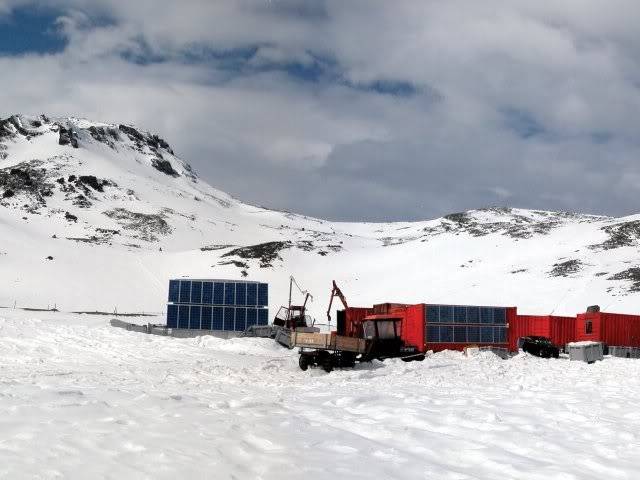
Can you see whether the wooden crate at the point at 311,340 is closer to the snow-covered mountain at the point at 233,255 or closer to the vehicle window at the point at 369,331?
the vehicle window at the point at 369,331

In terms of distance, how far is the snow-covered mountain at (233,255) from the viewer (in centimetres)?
5238

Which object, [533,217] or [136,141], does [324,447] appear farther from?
[136,141]

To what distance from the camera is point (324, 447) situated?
8852 millimetres

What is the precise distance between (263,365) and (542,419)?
39.7 feet

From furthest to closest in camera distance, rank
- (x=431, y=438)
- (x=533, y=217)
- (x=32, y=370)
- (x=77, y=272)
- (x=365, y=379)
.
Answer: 1. (x=533, y=217)
2. (x=77, y=272)
3. (x=365, y=379)
4. (x=32, y=370)
5. (x=431, y=438)

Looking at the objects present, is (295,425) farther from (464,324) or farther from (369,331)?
(464,324)

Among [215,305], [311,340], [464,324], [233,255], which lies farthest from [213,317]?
[233,255]

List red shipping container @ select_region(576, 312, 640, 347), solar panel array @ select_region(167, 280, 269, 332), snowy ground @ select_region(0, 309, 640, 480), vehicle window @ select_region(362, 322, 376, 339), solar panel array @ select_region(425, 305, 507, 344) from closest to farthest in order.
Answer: snowy ground @ select_region(0, 309, 640, 480)
vehicle window @ select_region(362, 322, 376, 339)
solar panel array @ select_region(425, 305, 507, 344)
solar panel array @ select_region(167, 280, 269, 332)
red shipping container @ select_region(576, 312, 640, 347)

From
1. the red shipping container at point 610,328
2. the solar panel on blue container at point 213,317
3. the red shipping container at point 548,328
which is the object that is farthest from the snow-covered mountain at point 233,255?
the solar panel on blue container at point 213,317

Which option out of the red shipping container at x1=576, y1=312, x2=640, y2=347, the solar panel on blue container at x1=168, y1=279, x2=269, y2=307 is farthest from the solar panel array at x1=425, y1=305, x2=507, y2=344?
the solar panel on blue container at x1=168, y1=279, x2=269, y2=307

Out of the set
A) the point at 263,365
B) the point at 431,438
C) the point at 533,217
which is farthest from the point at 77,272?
the point at 533,217

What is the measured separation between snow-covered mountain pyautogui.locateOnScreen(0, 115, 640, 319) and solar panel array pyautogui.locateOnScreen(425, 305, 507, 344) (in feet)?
56.2

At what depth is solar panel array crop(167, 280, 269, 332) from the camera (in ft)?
113

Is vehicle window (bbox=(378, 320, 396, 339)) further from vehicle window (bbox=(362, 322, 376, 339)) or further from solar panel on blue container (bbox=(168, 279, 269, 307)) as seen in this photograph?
solar panel on blue container (bbox=(168, 279, 269, 307))
